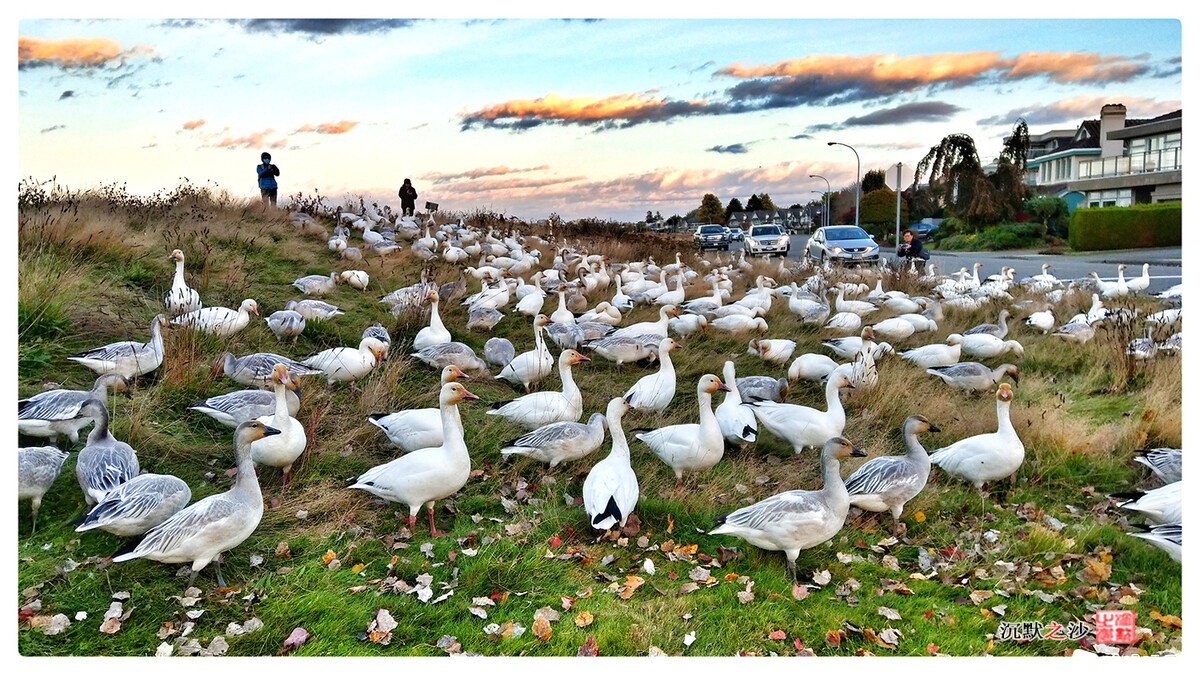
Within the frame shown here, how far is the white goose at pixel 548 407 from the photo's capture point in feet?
21.7

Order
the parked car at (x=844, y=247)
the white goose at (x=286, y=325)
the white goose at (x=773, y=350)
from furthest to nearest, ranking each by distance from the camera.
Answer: the parked car at (x=844, y=247), the white goose at (x=773, y=350), the white goose at (x=286, y=325)

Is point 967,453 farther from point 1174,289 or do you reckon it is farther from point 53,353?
point 1174,289

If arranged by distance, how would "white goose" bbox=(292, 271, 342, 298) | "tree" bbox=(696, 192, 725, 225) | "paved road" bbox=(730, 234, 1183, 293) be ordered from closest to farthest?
"white goose" bbox=(292, 271, 342, 298) < "paved road" bbox=(730, 234, 1183, 293) < "tree" bbox=(696, 192, 725, 225)

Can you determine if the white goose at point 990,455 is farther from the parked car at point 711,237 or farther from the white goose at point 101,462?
the parked car at point 711,237

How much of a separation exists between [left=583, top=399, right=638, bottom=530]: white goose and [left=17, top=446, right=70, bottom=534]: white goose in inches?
132

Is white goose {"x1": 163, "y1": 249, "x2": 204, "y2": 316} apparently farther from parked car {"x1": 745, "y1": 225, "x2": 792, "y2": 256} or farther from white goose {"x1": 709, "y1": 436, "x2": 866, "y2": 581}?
parked car {"x1": 745, "y1": 225, "x2": 792, "y2": 256}

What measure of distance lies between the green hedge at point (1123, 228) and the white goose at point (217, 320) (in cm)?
1049

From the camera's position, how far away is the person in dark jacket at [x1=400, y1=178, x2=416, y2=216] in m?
18.8

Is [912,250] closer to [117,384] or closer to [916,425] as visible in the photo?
[916,425]

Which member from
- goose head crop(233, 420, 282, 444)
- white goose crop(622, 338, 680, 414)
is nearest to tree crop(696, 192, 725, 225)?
white goose crop(622, 338, 680, 414)

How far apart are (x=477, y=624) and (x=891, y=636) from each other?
2.27 meters

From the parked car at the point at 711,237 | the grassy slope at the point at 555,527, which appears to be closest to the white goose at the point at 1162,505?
the grassy slope at the point at 555,527

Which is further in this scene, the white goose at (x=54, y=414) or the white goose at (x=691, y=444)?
the white goose at (x=691, y=444)
